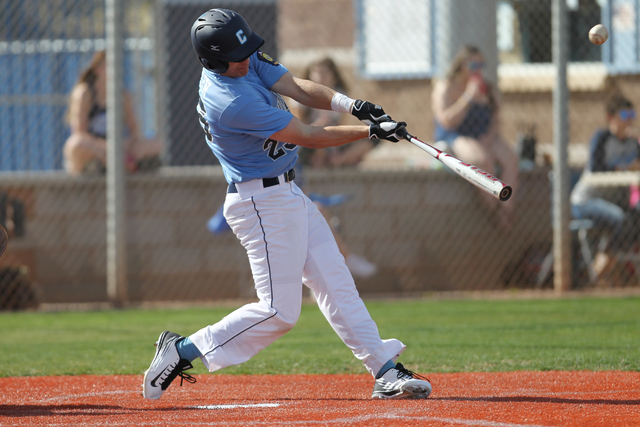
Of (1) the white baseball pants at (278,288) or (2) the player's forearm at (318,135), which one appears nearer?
(2) the player's forearm at (318,135)

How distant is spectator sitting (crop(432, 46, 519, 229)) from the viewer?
8.50 metres

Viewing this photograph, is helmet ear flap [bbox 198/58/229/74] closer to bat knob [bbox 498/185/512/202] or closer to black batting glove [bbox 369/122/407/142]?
black batting glove [bbox 369/122/407/142]

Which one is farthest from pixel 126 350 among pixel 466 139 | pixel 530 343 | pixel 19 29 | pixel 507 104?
pixel 507 104

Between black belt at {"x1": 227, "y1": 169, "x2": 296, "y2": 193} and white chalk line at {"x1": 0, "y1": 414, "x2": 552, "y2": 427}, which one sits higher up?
black belt at {"x1": 227, "y1": 169, "x2": 296, "y2": 193}

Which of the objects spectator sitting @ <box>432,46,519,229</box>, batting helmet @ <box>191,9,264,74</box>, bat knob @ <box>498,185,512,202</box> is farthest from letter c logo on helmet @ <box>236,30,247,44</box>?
spectator sitting @ <box>432,46,519,229</box>

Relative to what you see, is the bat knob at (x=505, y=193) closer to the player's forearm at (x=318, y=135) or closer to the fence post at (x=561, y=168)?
the player's forearm at (x=318, y=135)

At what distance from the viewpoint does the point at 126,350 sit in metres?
5.83

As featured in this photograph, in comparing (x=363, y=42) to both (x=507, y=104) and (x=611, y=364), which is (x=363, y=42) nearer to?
(x=507, y=104)

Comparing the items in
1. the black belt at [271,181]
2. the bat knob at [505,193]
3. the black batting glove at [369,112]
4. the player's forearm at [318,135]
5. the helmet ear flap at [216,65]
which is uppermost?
the helmet ear flap at [216,65]

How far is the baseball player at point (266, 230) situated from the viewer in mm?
3914

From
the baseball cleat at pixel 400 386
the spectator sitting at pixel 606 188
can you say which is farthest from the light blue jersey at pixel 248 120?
the spectator sitting at pixel 606 188

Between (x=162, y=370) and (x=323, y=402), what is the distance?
785 millimetres

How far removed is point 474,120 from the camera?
8.65 metres

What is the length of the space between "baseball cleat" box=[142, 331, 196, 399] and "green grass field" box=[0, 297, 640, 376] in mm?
990
